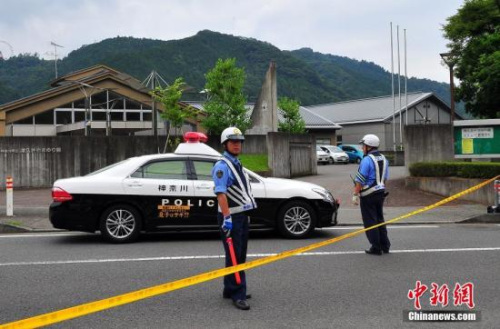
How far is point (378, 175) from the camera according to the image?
7809 mm

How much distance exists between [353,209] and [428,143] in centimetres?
565

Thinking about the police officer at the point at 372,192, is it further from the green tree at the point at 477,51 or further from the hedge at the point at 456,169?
the green tree at the point at 477,51

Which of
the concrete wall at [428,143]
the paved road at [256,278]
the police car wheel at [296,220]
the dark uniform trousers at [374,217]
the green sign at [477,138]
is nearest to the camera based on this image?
the paved road at [256,278]

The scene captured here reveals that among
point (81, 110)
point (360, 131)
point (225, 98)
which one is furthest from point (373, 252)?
point (360, 131)

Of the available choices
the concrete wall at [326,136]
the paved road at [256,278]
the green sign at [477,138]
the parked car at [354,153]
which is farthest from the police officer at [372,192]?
the concrete wall at [326,136]

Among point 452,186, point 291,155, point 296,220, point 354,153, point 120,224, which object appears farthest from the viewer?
point 354,153

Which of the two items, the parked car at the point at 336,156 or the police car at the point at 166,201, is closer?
the police car at the point at 166,201

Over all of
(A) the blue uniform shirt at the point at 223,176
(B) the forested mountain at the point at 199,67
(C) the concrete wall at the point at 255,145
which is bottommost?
(A) the blue uniform shirt at the point at 223,176

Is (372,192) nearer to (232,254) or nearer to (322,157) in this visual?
(232,254)

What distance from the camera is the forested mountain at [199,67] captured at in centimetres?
8075

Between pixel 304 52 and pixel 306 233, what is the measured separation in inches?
5800

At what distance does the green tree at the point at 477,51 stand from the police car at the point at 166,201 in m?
24.3

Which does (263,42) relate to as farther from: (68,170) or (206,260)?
(206,260)

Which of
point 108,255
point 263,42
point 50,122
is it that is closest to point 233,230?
point 108,255
